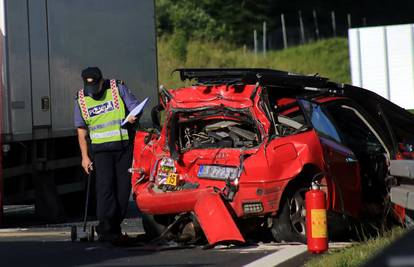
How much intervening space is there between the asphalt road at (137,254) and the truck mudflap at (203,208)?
0.18m

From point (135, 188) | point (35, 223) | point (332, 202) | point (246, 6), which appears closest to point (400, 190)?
point (332, 202)

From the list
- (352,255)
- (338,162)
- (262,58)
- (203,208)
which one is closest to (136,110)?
(203,208)

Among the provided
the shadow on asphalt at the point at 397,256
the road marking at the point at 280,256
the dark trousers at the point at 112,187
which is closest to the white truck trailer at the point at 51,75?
the dark trousers at the point at 112,187

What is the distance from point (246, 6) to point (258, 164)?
40680 mm

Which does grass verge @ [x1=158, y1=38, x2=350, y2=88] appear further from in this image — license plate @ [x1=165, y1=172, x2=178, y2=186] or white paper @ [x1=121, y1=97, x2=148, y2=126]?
license plate @ [x1=165, y1=172, x2=178, y2=186]

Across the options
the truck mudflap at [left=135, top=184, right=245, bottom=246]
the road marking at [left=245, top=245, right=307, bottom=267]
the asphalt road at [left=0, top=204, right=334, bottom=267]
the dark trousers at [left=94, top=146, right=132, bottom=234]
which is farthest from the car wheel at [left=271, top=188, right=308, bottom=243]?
the dark trousers at [left=94, top=146, right=132, bottom=234]

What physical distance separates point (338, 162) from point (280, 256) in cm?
137

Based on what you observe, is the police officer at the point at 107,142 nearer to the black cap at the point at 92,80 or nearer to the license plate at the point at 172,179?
the black cap at the point at 92,80

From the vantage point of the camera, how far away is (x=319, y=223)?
277 inches

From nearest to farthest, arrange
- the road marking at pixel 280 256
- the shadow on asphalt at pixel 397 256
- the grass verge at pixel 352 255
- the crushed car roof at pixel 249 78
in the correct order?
1. the shadow on asphalt at pixel 397 256
2. the grass verge at pixel 352 255
3. the road marking at pixel 280 256
4. the crushed car roof at pixel 249 78

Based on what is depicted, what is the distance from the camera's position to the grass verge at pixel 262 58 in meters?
30.9

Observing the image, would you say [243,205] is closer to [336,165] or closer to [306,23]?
[336,165]

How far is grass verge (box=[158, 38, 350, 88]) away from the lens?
3091 centimetres

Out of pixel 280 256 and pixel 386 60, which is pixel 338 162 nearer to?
pixel 280 256
